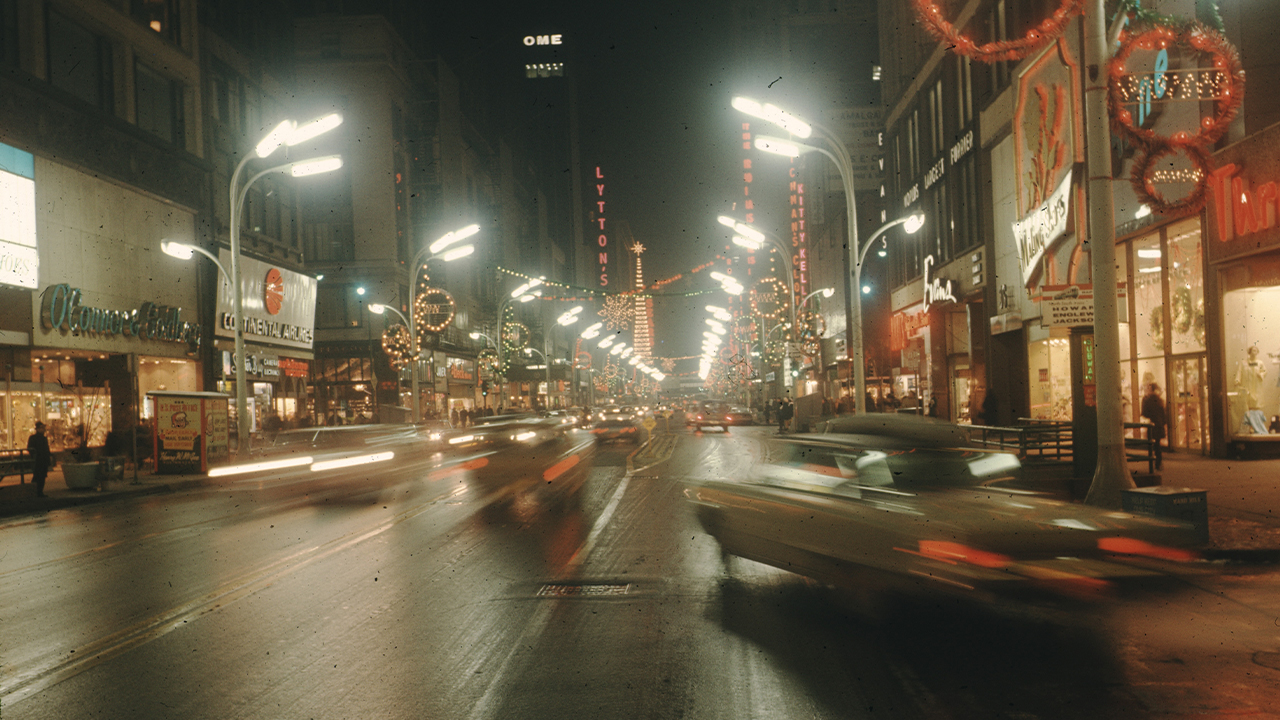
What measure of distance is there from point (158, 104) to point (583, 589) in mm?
32427

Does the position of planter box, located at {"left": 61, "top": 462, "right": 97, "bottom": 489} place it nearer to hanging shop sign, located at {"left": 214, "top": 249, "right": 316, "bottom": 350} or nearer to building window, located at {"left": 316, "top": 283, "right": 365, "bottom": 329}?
hanging shop sign, located at {"left": 214, "top": 249, "right": 316, "bottom": 350}

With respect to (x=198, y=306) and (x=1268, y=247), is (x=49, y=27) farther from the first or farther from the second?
(x=1268, y=247)

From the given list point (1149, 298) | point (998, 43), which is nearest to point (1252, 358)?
point (1149, 298)

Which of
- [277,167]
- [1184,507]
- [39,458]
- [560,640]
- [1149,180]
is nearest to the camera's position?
[560,640]

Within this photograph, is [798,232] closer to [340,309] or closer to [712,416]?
[712,416]

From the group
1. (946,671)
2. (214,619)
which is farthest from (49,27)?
(946,671)

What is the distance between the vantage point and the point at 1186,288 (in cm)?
1955

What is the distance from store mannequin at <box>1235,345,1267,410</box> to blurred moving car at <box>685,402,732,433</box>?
2890 cm

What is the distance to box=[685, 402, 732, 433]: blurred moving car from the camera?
45.9m

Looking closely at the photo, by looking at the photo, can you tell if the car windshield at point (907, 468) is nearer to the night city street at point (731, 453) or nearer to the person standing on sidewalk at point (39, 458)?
the night city street at point (731, 453)

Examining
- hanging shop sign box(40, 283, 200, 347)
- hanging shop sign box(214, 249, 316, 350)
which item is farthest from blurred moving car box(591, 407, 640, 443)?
hanging shop sign box(40, 283, 200, 347)

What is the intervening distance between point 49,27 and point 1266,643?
33192mm

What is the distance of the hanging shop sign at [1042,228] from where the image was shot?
15.5m

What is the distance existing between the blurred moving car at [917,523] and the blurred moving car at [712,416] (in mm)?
36491
